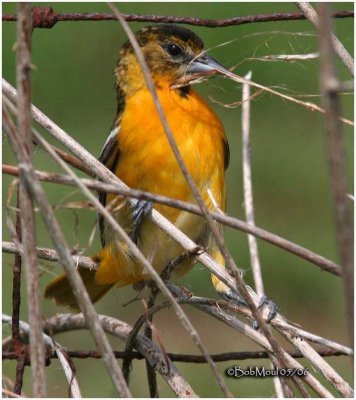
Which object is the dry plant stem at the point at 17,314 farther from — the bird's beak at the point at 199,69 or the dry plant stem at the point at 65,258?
the bird's beak at the point at 199,69

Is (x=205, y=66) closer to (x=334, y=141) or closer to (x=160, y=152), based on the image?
(x=160, y=152)

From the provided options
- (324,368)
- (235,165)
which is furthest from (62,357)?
(235,165)

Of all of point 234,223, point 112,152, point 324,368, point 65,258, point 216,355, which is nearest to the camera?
point 65,258

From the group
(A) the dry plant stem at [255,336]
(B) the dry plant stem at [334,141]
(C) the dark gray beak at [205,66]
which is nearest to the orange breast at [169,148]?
(C) the dark gray beak at [205,66]

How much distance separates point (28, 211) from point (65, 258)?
5.2 inches

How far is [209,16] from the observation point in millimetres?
7000

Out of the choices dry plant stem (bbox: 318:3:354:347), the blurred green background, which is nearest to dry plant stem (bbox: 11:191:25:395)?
dry plant stem (bbox: 318:3:354:347)

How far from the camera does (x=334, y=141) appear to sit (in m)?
1.47

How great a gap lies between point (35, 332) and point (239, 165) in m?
4.26

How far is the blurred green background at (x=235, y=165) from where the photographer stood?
16.5 ft

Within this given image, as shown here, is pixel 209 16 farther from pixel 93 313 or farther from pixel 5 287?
pixel 93 313

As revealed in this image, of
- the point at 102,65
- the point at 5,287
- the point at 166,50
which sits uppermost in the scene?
the point at 102,65

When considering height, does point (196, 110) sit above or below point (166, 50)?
below

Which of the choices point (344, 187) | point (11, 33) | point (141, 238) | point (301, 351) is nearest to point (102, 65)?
point (11, 33)
